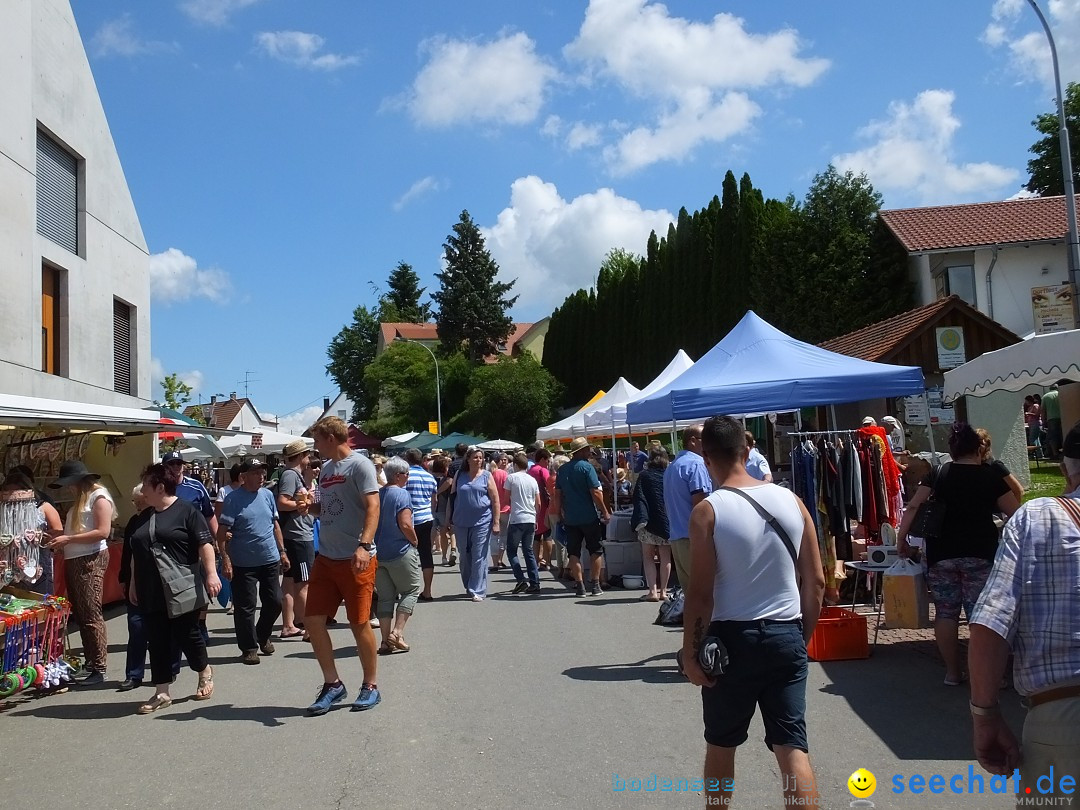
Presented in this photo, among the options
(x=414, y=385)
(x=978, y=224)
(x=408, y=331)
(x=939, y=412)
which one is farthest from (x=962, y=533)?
(x=408, y=331)

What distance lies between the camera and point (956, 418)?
19.2 metres

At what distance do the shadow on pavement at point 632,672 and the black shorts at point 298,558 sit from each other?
309 cm

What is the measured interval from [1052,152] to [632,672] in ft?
150

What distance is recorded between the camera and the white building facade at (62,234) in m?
14.3

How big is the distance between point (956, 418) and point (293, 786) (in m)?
17.5

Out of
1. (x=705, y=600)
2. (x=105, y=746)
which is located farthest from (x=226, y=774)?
(x=705, y=600)

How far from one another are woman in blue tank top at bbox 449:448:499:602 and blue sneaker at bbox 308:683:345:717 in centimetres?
519

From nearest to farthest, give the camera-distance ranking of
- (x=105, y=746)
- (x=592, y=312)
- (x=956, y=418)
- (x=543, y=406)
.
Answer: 1. (x=105, y=746)
2. (x=956, y=418)
3. (x=543, y=406)
4. (x=592, y=312)

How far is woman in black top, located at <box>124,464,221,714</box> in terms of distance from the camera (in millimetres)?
6648

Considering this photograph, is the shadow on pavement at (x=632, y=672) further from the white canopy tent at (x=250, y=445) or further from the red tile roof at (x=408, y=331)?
the red tile roof at (x=408, y=331)

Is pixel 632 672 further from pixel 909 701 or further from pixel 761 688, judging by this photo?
pixel 761 688

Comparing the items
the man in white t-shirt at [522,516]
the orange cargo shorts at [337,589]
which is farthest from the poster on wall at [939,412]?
the orange cargo shorts at [337,589]

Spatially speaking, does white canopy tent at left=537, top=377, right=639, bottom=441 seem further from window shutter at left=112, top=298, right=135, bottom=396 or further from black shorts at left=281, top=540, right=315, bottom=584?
black shorts at left=281, top=540, right=315, bottom=584

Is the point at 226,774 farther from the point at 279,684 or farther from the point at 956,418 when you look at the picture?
the point at 956,418
